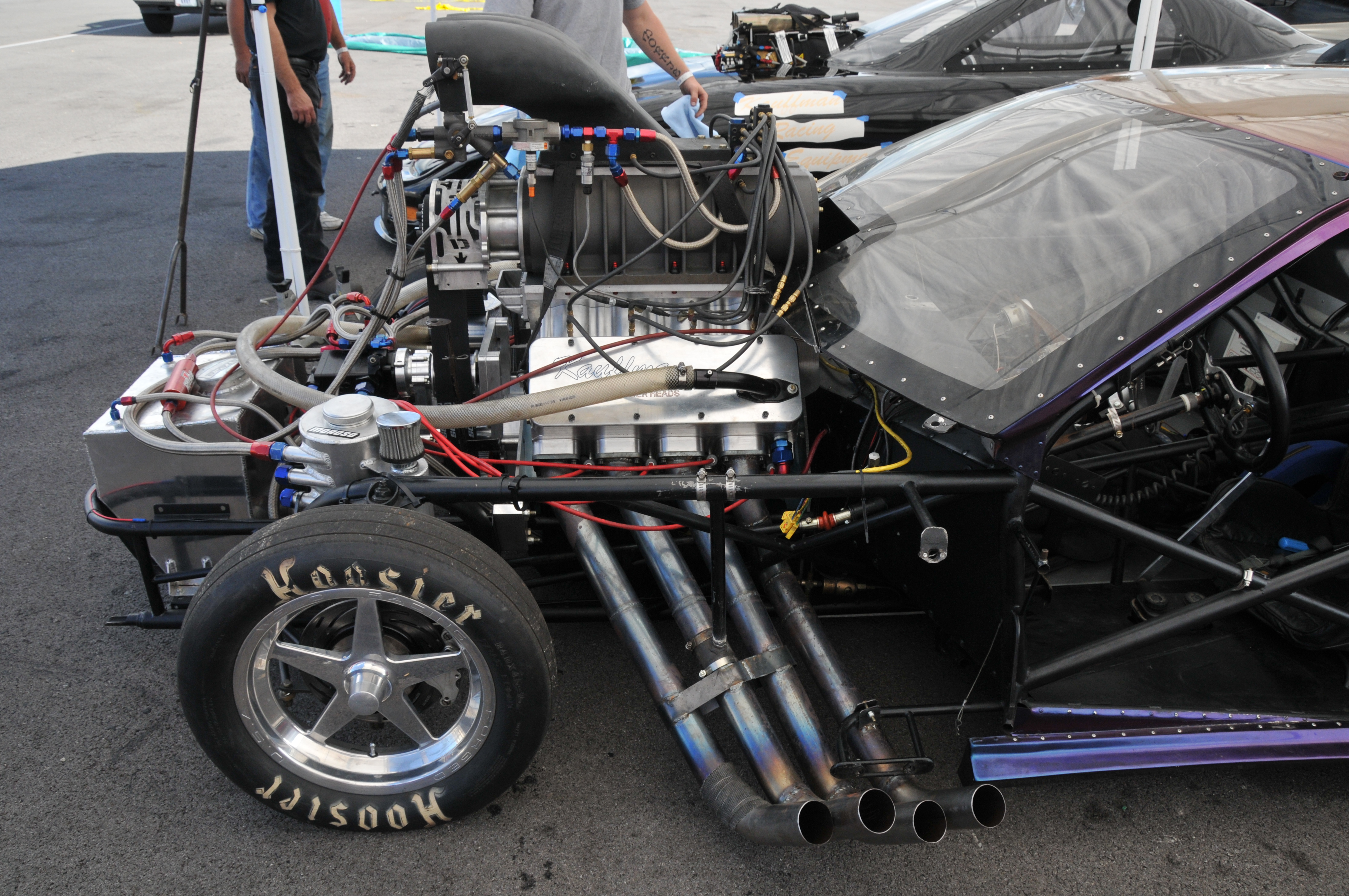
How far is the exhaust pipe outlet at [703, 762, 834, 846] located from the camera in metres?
1.74

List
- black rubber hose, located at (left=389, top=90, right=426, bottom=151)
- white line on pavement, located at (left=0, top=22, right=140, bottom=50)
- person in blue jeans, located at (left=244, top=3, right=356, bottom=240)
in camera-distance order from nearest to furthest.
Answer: black rubber hose, located at (left=389, top=90, right=426, bottom=151), person in blue jeans, located at (left=244, top=3, right=356, bottom=240), white line on pavement, located at (left=0, top=22, right=140, bottom=50)

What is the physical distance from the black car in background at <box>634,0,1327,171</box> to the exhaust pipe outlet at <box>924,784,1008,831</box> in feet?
12.0

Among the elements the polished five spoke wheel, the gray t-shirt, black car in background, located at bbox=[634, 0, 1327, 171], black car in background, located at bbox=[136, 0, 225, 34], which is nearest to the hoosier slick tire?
the polished five spoke wheel

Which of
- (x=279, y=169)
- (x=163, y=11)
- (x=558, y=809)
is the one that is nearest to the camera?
(x=558, y=809)

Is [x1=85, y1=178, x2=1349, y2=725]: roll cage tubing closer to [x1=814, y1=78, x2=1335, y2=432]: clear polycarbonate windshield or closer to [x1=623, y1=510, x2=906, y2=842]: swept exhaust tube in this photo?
[x1=814, y1=78, x2=1335, y2=432]: clear polycarbonate windshield

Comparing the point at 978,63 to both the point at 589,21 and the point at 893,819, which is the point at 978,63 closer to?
the point at 589,21

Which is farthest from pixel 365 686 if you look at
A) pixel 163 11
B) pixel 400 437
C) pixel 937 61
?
pixel 163 11

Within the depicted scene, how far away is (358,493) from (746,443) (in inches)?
35.3

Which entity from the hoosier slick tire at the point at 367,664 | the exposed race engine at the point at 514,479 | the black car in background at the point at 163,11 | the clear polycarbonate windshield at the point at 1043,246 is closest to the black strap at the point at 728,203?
the exposed race engine at the point at 514,479

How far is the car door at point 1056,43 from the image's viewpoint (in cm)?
493

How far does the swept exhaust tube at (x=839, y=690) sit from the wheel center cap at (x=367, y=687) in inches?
31.7

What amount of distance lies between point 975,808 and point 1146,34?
432cm

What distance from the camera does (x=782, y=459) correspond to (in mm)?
2246

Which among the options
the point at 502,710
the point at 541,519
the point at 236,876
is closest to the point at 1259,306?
the point at 541,519
